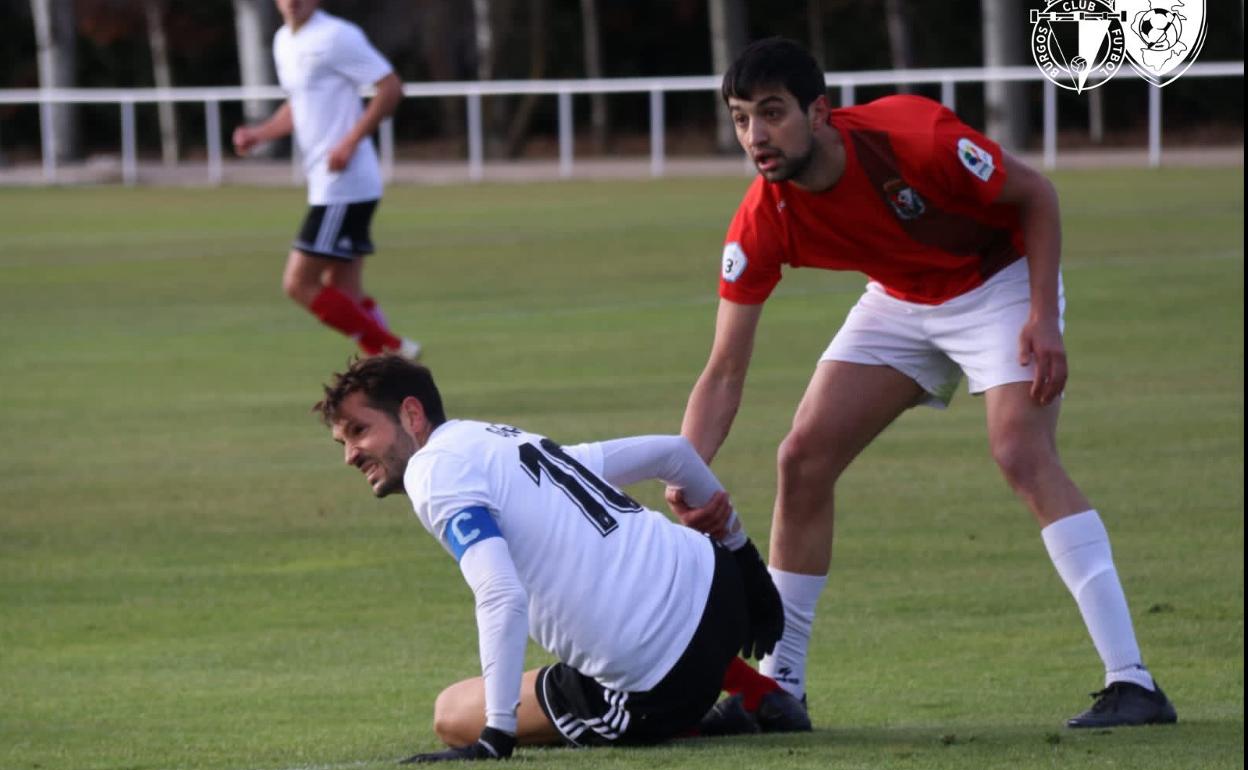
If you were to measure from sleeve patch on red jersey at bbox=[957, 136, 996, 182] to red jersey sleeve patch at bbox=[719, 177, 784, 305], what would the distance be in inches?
22.3

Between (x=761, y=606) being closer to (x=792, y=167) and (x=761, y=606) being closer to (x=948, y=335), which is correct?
(x=948, y=335)

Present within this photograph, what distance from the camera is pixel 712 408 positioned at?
6.66 meters

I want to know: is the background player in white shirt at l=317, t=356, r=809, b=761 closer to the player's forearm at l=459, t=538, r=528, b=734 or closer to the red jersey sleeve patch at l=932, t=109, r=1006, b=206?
the player's forearm at l=459, t=538, r=528, b=734

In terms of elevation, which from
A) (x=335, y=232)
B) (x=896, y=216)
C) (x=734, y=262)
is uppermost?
(x=896, y=216)

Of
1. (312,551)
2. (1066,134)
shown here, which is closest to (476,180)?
(1066,134)

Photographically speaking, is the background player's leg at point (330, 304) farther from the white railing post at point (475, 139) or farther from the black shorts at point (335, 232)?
the white railing post at point (475, 139)

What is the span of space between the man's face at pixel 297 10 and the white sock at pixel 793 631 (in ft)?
28.9

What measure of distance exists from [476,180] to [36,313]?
20.7m

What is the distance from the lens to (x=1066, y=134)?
4547 centimetres

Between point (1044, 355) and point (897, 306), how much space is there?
61cm

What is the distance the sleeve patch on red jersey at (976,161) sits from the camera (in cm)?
622

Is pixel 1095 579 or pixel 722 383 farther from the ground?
pixel 722 383

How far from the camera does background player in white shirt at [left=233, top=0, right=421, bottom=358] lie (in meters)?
14.3

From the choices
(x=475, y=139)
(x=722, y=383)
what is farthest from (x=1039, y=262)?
(x=475, y=139)
